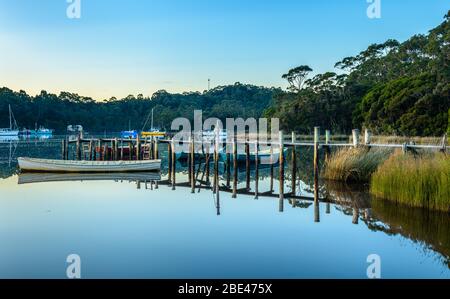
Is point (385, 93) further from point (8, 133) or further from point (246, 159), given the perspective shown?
point (8, 133)

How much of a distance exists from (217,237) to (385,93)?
100ft

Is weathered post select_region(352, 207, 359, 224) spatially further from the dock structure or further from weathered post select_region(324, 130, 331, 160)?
weathered post select_region(324, 130, 331, 160)

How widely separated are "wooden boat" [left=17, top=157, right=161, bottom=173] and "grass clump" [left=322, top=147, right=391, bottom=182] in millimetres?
11002

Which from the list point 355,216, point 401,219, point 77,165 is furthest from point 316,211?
point 77,165

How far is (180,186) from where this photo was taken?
20.5 m

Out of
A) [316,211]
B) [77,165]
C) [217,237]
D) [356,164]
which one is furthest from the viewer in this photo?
[77,165]

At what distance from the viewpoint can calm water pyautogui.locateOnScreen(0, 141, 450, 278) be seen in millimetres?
9086

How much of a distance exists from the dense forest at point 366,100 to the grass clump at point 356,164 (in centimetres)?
944

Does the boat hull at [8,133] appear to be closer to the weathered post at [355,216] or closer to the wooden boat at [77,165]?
the wooden boat at [77,165]

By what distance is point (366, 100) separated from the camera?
1618 inches

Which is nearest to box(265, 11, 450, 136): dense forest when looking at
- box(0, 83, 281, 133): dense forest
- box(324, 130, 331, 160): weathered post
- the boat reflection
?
box(324, 130, 331, 160): weathered post

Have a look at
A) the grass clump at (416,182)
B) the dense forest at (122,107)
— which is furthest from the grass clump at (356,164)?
the dense forest at (122,107)
